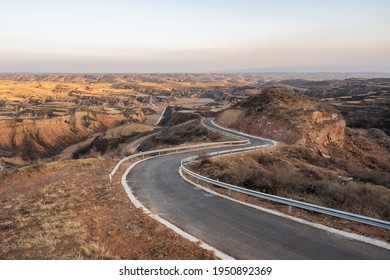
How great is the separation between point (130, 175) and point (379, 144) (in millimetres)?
40843

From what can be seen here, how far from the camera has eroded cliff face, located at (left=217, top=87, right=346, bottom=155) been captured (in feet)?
123

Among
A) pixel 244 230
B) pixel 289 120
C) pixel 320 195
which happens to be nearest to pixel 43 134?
pixel 289 120

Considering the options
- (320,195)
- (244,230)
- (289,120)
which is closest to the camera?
(244,230)

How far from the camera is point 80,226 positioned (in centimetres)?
948

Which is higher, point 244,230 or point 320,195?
point 244,230

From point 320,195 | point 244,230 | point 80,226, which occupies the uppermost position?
point 244,230

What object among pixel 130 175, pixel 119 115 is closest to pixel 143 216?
pixel 130 175

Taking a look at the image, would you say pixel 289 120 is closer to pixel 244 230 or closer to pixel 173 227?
pixel 244 230

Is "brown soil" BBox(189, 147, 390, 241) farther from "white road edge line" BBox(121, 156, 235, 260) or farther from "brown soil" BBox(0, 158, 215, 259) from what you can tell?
"brown soil" BBox(0, 158, 215, 259)

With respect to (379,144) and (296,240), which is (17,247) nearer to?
(296,240)

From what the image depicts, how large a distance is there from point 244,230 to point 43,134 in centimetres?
8651

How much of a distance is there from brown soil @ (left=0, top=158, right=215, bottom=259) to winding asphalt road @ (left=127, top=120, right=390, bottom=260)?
31.8 inches

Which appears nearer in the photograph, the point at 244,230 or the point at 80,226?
the point at 244,230

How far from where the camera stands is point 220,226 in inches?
363
